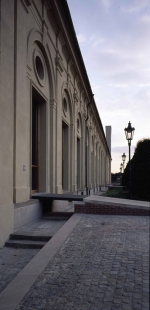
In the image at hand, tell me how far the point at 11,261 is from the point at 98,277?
2.30 metres

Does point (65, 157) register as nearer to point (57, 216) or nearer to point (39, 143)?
point (39, 143)

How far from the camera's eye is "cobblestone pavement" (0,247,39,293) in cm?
458

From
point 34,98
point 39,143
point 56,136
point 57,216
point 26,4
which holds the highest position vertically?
point 26,4

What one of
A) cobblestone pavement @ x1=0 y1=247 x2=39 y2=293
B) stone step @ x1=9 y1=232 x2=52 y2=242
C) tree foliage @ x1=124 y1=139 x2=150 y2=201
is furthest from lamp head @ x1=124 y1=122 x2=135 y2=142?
cobblestone pavement @ x1=0 y1=247 x2=39 y2=293

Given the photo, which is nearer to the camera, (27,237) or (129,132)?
(27,237)

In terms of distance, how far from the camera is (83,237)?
5.46 metres

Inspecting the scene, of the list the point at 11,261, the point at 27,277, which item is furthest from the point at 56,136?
the point at 27,277

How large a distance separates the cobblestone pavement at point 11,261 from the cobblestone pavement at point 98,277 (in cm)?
74

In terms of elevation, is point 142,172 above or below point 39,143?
below

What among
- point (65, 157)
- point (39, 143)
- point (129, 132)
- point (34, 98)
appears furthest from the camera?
point (65, 157)

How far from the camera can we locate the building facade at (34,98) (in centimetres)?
636

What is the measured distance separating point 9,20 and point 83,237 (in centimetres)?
492

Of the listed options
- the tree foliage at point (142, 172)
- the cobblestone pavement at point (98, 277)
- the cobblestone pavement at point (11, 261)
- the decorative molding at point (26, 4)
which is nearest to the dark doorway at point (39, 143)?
the decorative molding at point (26, 4)

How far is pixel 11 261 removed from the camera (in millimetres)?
5352
